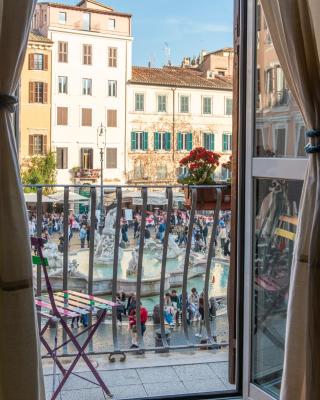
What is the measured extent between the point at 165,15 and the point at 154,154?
6333 millimetres

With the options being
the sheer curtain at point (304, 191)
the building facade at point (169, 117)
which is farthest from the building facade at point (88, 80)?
the sheer curtain at point (304, 191)

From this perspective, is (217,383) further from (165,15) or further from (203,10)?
(165,15)

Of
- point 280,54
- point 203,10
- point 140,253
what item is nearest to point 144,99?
point 203,10

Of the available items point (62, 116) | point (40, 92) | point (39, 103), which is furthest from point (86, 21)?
point (62, 116)

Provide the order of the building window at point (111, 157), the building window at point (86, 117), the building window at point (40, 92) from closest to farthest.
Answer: the building window at point (111, 157) → the building window at point (40, 92) → the building window at point (86, 117)

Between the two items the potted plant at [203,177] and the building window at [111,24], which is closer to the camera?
the potted plant at [203,177]

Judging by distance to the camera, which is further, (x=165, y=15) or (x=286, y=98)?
(x=165, y=15)

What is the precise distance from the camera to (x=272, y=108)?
220cm

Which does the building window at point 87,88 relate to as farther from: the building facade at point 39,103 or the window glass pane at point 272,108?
the window glass pane at point 272,108

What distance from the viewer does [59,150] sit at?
16719 mm

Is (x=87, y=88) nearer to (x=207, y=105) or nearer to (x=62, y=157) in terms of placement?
(x=62, y=157)

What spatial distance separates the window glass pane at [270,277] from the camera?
218 cm

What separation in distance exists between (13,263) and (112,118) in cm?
1659

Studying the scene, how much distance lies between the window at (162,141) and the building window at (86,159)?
1.98 m
